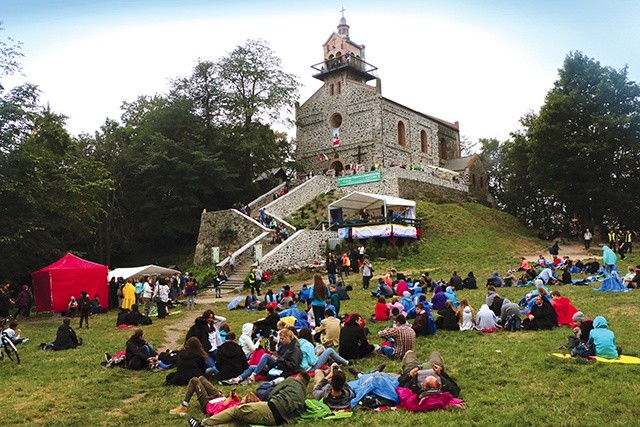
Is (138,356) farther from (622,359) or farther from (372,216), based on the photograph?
(372,216)

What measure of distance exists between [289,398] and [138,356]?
487 centimetres

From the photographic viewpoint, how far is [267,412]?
6953 mm

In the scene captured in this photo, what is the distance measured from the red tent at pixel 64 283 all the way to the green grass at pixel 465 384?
4.42 meters

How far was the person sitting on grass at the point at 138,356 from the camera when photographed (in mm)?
10781

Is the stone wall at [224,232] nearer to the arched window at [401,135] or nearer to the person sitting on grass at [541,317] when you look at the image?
the arched window at [401,135]

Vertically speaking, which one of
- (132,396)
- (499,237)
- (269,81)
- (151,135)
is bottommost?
(132,396)

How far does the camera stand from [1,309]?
58.4 feet

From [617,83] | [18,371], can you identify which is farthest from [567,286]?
[617,83]

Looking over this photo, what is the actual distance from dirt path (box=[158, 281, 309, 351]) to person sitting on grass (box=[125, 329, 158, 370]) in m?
1.97

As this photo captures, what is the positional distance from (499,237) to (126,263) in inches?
1071

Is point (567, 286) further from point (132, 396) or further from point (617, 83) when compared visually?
point (617, 83)

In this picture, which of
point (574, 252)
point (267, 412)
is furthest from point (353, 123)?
point (267, 412)

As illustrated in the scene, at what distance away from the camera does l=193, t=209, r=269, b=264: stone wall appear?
1300 inches

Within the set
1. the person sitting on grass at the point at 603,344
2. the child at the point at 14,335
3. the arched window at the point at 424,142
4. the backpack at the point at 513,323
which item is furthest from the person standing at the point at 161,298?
the arched window at the point at 424,142
